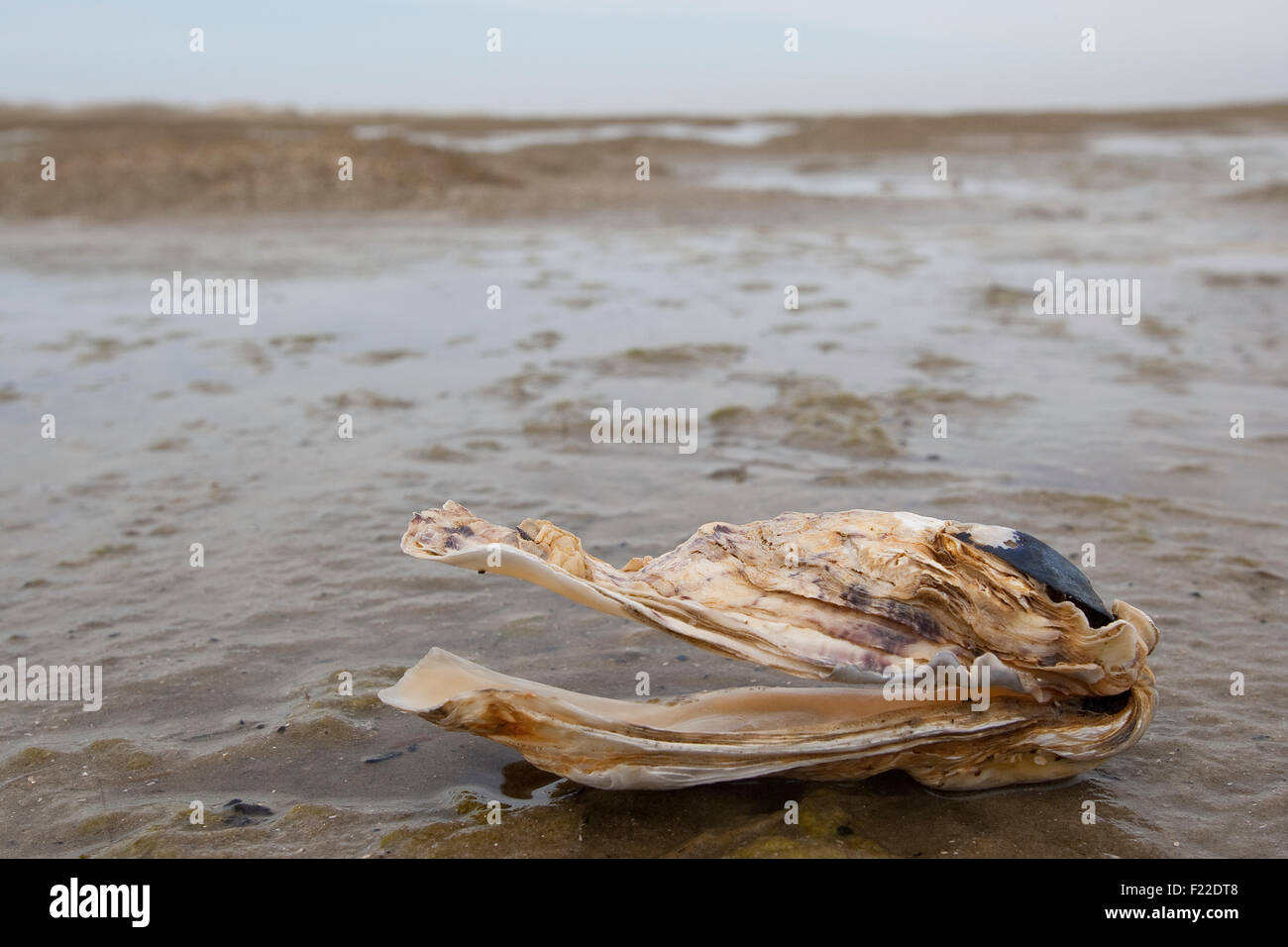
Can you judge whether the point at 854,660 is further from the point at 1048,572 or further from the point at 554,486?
the point at 554,486

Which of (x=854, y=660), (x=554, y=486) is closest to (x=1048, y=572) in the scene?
(x=854, y=660)

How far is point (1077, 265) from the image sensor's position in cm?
1206

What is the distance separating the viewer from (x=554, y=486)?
5465 mm

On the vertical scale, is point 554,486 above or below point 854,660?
above

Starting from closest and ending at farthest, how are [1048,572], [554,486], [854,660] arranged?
[854,660] → [1048,572] → [554,486]

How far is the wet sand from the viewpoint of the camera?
2842 mm

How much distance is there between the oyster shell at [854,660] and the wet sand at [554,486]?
168 millimetres

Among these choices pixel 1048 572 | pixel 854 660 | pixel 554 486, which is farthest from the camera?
pixel 554 486

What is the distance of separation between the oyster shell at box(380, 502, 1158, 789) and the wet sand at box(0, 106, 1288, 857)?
0.55 feet

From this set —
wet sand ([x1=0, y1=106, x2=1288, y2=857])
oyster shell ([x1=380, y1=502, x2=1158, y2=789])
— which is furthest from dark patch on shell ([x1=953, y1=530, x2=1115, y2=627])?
wet sand ([x1=0, y1=106, x2=1288, y2=857])

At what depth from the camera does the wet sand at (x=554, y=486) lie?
2.84m

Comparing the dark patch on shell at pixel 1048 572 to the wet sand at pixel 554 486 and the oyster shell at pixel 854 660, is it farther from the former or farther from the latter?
the wet sand at pixel 554 486

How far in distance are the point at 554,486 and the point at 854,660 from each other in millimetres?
2983
